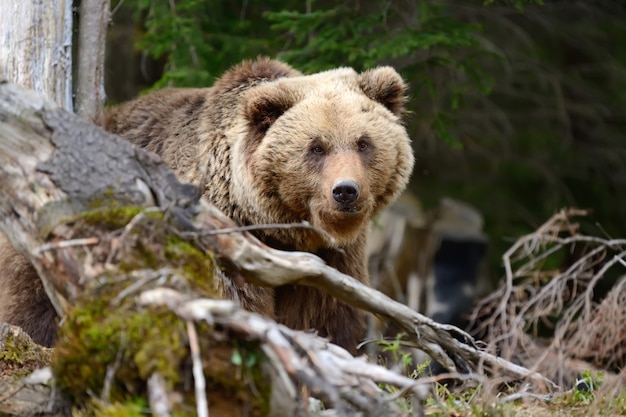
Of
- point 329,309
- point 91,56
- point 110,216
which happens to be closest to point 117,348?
point 110,216

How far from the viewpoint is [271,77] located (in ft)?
18.6

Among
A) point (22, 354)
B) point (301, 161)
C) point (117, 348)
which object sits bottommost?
point (22, 354)

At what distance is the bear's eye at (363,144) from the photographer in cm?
526

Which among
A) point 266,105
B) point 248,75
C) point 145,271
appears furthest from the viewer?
point 248,75

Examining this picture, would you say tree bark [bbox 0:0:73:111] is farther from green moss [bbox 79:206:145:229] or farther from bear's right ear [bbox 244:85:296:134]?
green moss [bbox 79:206:145:229]

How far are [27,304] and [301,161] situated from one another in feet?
6.55

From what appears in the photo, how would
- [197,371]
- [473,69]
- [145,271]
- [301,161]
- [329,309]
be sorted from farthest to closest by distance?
1. [473,69]
2. [329,309]
3. [301,161]
4. [145,271]
5. [197,371]

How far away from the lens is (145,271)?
9.98 ft

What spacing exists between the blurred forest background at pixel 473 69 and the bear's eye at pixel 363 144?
1413mm

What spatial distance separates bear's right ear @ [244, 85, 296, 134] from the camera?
5.28 meters

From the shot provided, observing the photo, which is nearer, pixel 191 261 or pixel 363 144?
pixel 191 261

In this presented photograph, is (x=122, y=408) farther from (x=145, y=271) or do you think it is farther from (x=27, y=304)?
(x=27, y=304)

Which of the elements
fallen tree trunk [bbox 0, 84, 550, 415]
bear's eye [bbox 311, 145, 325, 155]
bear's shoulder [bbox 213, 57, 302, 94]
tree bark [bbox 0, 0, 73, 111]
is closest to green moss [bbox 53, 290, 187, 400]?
fallen tree trunk [bbox 0, 84, 550, 415]

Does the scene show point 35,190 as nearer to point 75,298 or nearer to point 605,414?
point 75,298
